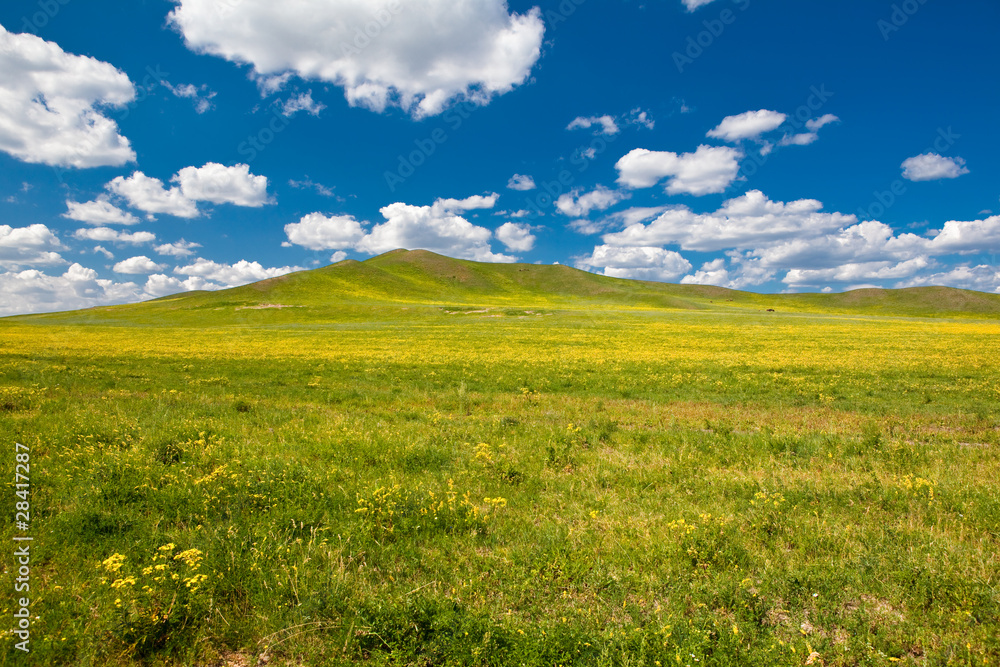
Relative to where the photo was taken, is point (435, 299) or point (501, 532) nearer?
point (501, 532)

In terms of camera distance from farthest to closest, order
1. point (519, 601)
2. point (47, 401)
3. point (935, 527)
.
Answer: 1. point (47, 401)
2. point (935, 527)
3. point (519, 601)

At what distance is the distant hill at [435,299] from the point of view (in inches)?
3794

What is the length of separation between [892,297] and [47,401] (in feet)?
835

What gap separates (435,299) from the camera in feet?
480

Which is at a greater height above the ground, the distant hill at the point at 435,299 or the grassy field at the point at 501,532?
the distant hill at the point at 435,299

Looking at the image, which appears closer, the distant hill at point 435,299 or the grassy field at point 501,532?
the grassy field at point 501,532

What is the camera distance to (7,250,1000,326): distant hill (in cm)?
9638

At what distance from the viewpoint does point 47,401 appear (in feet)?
50.0

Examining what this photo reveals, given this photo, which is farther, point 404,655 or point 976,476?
point 976,476

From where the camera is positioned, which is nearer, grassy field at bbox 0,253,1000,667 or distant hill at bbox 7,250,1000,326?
grassy field at bbox 0,253,1000,667

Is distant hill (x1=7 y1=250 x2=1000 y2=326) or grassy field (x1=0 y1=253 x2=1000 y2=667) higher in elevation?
distant hill (x1=7 y1=250 x2=1000 y2=326)

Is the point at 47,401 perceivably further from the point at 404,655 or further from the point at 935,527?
the point at 935,527

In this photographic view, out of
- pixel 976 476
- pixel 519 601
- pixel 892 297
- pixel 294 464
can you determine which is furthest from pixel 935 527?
pixel 892 297

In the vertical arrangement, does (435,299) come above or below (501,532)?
above
